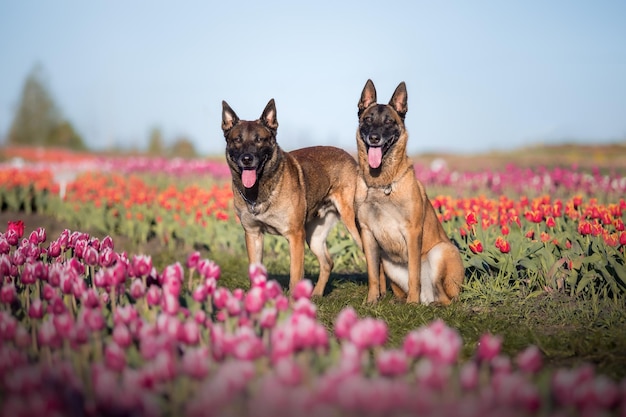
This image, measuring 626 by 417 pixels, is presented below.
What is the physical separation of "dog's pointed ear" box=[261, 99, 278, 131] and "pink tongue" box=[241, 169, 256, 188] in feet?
2.15

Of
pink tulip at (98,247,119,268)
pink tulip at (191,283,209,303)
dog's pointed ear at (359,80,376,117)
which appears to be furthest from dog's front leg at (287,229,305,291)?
pink tulip at (191,283,209,303)

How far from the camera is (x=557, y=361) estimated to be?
4.84 m

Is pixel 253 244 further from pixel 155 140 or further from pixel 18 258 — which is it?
pixel 155 140

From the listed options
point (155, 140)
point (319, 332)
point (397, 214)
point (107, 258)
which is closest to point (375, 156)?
point (397, 214)

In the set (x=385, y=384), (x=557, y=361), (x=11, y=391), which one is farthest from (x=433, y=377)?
(x=557, y=361)

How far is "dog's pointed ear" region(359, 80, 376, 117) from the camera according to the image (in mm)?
6949

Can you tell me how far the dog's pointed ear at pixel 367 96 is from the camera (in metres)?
6.95

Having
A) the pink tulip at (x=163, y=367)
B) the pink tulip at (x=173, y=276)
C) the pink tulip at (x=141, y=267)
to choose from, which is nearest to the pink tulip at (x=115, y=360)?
the pink tulip at (x=163, y=367)

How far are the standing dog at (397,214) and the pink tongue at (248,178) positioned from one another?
1070 millimetres

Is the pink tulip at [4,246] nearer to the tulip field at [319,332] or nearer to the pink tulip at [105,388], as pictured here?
the tulip field at [319,332]

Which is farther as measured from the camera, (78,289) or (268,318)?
(78,289)

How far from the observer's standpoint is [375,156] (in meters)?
6.61

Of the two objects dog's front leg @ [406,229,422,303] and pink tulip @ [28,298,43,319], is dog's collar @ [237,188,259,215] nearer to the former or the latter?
dog's front leg @ [406,229,422,303]

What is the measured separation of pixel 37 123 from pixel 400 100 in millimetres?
56880
